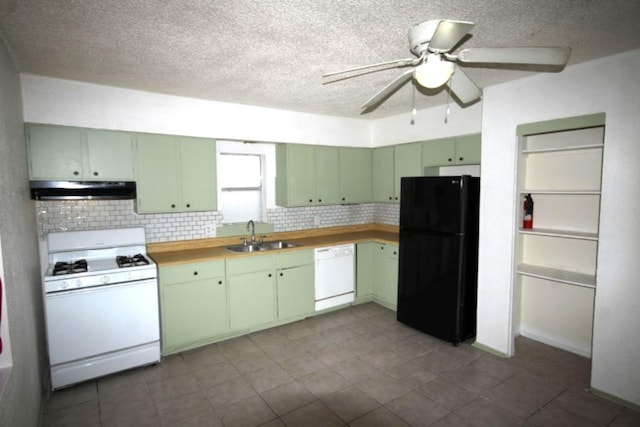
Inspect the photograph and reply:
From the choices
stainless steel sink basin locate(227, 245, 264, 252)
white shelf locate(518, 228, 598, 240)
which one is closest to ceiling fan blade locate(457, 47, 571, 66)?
white shelf locate(518, 228, 598, 240)

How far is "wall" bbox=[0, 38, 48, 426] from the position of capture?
171 cm

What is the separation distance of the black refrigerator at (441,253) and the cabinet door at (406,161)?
2.01ft

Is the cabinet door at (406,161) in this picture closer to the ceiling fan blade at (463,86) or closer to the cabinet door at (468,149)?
the cabinet door at (468,149)

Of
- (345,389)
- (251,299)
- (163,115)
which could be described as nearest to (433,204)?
(345,389)

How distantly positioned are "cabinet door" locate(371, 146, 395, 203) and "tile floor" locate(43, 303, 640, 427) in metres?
1.94

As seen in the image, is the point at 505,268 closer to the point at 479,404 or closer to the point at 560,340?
the point at 560,340

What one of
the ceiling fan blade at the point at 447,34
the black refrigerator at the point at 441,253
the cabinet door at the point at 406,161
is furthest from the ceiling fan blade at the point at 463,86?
the cabinet door at the point at 406,161

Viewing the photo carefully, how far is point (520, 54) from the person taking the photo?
1.71 meters

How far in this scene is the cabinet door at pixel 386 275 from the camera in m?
4.27

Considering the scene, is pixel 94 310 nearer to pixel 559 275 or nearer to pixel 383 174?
pixel 383 174

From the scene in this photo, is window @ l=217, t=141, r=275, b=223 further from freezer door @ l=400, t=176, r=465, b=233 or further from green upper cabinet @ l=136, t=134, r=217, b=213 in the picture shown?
freezer door @ l=400, t=176, r=465, b=233

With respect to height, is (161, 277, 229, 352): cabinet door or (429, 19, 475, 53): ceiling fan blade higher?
(429, 19, 475, 53): ceiling fan blade

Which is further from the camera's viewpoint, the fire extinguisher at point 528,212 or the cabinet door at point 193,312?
the fire extinguisher at point 528,212

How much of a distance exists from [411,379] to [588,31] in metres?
2.75
